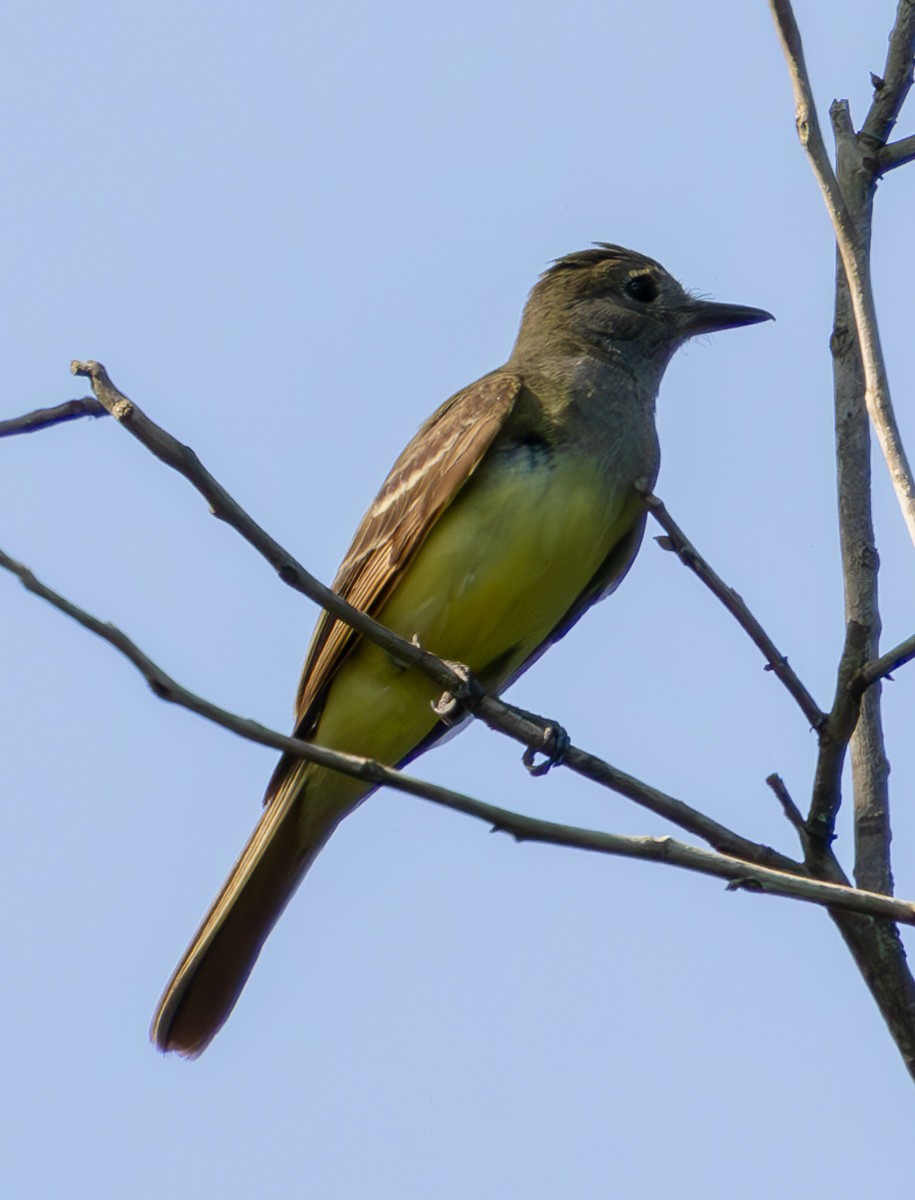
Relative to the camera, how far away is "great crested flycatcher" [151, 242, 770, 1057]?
6148 millimetres

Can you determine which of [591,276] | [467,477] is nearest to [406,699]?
[467,477]

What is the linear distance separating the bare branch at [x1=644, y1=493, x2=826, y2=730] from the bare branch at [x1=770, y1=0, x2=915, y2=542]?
498 mm

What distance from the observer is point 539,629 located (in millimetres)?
6625

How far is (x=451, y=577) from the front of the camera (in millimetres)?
6125

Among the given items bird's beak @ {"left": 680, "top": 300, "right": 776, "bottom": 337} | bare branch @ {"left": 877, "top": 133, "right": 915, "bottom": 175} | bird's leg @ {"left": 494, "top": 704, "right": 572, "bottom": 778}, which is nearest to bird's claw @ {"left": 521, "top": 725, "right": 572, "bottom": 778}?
bird's leg @ {"left": 494, "top": 704, "right": 572, "bottom": 778}

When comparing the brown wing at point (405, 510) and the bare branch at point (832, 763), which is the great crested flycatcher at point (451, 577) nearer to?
the brown wing at point (405, 510)

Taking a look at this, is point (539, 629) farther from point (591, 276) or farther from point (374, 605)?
point (591, 276)

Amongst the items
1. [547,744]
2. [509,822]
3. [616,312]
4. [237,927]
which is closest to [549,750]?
[547,744]

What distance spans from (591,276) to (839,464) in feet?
13.2

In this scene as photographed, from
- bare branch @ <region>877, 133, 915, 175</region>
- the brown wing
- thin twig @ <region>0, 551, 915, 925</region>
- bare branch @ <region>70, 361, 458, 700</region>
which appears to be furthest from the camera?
the brown wing

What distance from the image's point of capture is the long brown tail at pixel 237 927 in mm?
6301

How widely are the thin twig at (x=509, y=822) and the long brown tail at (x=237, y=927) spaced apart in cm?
346

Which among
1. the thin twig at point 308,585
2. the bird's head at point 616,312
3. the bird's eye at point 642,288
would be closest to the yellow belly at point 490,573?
the bird's head at point 616,312

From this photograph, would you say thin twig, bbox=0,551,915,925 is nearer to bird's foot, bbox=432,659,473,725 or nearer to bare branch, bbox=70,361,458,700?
bare branch, bbox=70,361,458,700
